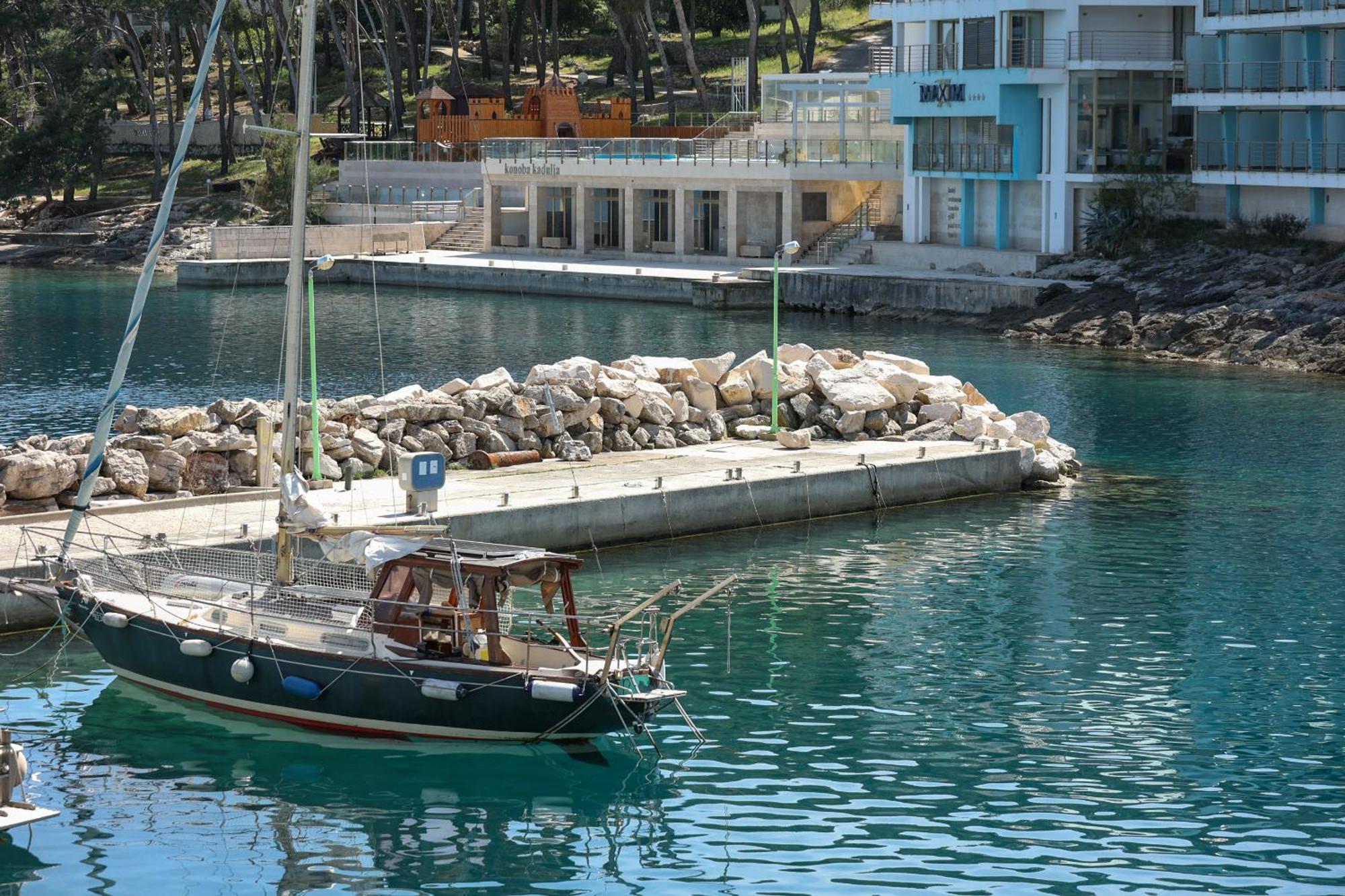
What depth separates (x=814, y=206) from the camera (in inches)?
3573

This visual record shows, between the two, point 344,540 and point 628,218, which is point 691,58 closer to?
point 628,218

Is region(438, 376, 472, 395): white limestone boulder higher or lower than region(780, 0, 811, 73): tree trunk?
lower

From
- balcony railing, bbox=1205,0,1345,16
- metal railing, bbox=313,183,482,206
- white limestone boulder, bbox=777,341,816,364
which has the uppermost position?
balcony railing, bbox=1205,0,1345,16

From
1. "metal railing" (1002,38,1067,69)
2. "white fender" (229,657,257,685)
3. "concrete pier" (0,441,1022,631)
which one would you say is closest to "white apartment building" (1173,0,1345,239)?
"metal railing" (1002,38,1067,69)

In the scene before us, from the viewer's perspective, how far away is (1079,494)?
42719 millimetres

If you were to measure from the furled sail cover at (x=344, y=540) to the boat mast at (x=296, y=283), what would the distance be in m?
0.20

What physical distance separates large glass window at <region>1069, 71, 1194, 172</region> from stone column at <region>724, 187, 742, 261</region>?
60.9ft

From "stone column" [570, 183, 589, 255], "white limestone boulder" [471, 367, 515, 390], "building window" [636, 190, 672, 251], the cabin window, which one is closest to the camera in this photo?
the cabin window

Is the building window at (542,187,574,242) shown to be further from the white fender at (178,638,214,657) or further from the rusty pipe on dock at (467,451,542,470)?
the white fender at (178,638,214,657)

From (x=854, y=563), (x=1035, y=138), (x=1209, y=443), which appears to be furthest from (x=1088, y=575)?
(x=1035, y=138)

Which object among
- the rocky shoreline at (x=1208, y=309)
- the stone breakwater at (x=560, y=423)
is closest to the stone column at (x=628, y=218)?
the rocky shoreline at (x=1208, y=309)

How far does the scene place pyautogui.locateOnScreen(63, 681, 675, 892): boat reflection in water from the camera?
21.6m

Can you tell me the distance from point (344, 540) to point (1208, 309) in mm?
48348

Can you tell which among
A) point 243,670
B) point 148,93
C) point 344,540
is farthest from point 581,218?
point 243,670
